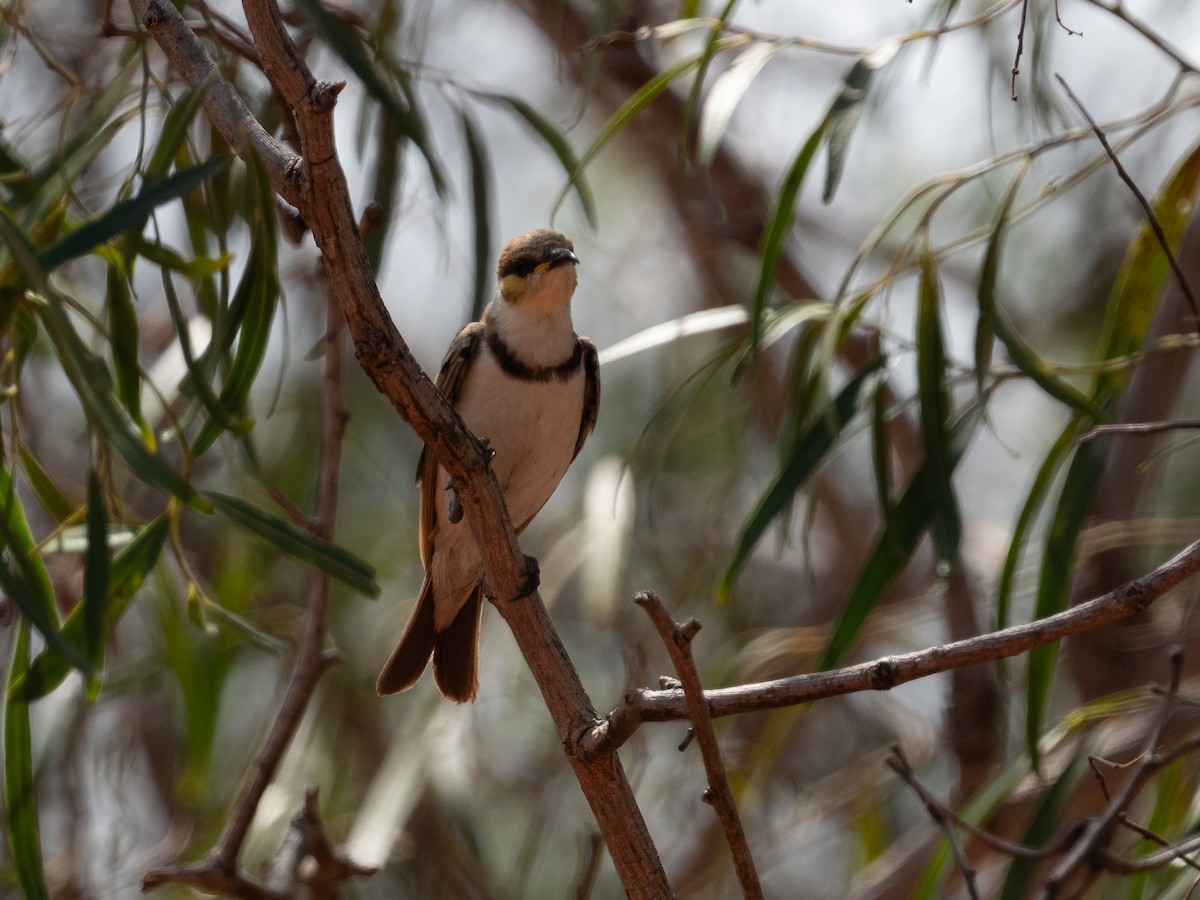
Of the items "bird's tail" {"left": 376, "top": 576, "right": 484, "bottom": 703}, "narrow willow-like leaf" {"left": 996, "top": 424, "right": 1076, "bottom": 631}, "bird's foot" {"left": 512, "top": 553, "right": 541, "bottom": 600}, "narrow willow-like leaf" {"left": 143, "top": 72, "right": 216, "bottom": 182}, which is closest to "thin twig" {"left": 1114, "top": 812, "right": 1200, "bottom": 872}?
"narrow willow-like leaf" {"left": 996, "top": 424, "right": 1076, "bottom": 631}

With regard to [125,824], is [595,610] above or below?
above

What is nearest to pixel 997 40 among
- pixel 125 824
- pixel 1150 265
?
pixel 1150 265

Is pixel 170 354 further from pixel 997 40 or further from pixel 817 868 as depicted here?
pixel 817 868

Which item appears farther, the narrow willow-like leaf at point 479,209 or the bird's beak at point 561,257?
the bird's beak at point 561,257

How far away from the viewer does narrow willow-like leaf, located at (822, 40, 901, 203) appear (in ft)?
8.68

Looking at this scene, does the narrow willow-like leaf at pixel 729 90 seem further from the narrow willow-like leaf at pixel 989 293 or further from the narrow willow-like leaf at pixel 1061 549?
the narrow willow-like leaf at pixel 1061 549

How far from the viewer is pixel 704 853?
462cm

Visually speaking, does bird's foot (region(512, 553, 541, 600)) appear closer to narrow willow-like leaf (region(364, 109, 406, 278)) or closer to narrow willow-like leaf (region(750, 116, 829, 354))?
narrow willow-like leaf (region(750, 116, 829, 354))

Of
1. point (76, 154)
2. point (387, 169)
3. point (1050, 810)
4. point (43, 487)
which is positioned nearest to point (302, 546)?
point (43, 487)

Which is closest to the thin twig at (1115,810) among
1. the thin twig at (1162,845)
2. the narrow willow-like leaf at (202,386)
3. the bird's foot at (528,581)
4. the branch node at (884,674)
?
the thin twig at (1162,845)

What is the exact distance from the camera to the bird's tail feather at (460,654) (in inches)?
117

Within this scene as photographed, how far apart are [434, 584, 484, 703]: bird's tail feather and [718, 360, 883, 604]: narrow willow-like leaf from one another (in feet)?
2.17

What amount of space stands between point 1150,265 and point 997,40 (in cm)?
125

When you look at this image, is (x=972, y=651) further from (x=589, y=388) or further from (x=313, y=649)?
(x=589, y=388)
